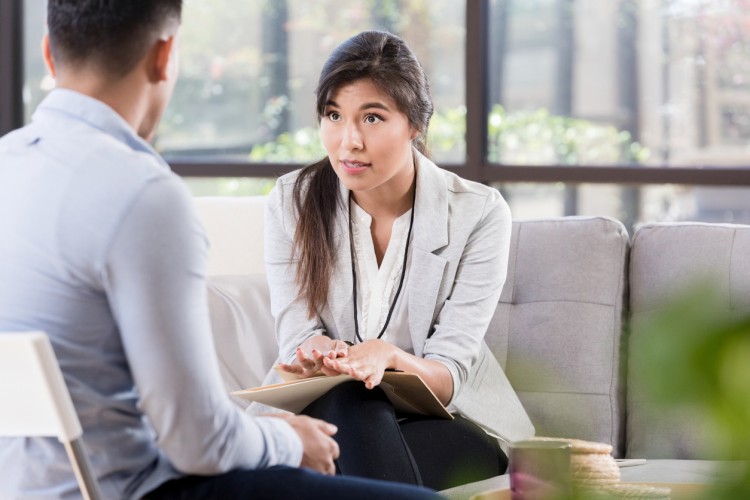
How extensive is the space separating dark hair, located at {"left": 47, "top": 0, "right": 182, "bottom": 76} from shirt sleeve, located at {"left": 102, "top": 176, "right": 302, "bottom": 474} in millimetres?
193

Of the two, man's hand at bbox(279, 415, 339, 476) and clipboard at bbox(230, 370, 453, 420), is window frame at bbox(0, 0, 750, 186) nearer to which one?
Answer: clipboard at bbox(230, 370, 453, 420)

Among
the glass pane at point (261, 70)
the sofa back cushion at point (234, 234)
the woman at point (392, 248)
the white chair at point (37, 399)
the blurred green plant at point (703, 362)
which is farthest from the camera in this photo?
the glass pane at point (261, 70)

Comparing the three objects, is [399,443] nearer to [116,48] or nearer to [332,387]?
[332,387]

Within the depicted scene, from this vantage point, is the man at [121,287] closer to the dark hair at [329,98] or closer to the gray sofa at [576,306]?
the dark hair at [329,98]

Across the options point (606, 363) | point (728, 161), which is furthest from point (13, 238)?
point (728, 161)

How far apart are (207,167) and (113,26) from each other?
2.57 m

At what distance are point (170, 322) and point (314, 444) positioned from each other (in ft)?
0.99

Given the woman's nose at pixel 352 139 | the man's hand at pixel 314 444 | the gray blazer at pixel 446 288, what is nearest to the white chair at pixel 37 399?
the man's hand at pixel 314 444

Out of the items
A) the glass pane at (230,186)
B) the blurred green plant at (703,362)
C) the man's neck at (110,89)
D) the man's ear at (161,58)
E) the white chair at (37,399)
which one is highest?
the man's ear at (161,58)

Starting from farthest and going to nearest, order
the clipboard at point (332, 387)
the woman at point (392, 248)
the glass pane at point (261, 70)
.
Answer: the glass pane at point (261, 70) < the woman at point (392, 248) < the clipboard at point (332, 387)

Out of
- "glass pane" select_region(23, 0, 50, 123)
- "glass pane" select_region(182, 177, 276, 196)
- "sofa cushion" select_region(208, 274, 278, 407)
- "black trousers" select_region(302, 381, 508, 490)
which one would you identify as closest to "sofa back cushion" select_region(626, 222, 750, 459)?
"black trousers" select_region(302, 381, 508, 490)

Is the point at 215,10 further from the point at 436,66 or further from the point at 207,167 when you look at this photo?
the point at 436,66

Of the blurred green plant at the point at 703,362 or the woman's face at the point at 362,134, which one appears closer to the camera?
the blurred green plant at the point at 703,362

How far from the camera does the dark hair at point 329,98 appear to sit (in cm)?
219
